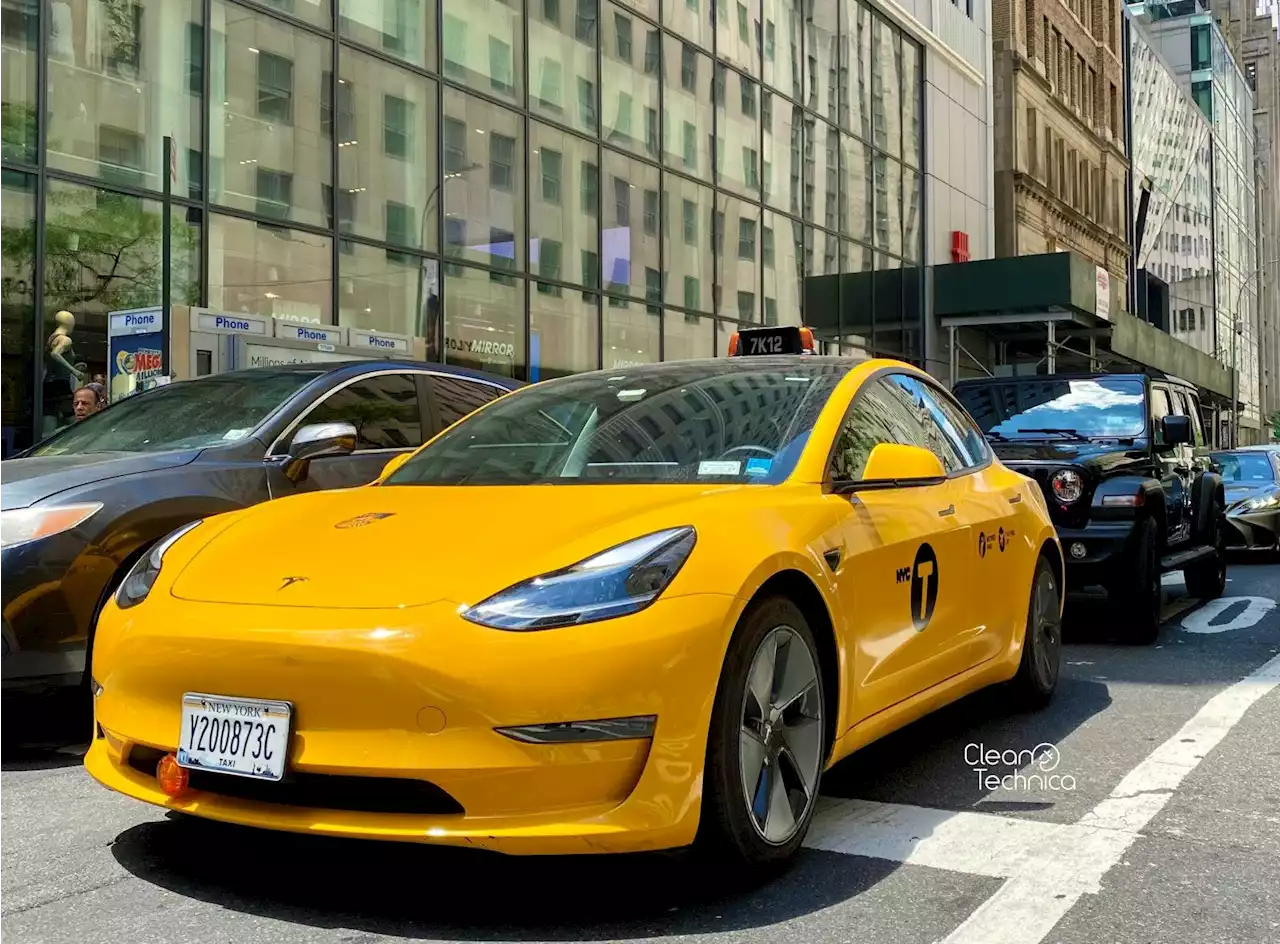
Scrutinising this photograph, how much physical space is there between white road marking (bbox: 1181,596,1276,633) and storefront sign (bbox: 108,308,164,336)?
848 cm

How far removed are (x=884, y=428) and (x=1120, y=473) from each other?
4208 mm

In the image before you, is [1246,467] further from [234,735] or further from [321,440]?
[234,735]

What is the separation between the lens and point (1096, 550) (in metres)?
7.94

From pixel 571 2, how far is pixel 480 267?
4964mm

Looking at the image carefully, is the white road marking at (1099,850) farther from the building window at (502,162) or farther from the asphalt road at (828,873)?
the building window at (502,162)

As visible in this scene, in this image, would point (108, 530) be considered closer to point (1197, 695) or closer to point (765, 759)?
point (765, 759)

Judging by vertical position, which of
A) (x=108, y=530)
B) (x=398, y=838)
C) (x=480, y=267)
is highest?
(x=480, y=267)

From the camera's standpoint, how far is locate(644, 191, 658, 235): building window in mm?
20984

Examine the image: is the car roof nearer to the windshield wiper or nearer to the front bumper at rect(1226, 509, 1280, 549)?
the windshield wiper

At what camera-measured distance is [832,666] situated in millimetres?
3719

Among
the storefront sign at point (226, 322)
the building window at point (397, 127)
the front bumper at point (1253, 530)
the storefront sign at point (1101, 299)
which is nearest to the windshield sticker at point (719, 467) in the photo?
the storefront sign at point (226, 322)

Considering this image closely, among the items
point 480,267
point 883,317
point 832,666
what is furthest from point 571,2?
point 832,666

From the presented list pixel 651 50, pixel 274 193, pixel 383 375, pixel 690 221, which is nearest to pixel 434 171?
pixel 274 193

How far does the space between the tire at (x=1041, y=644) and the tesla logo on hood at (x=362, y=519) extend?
304 centimetres
